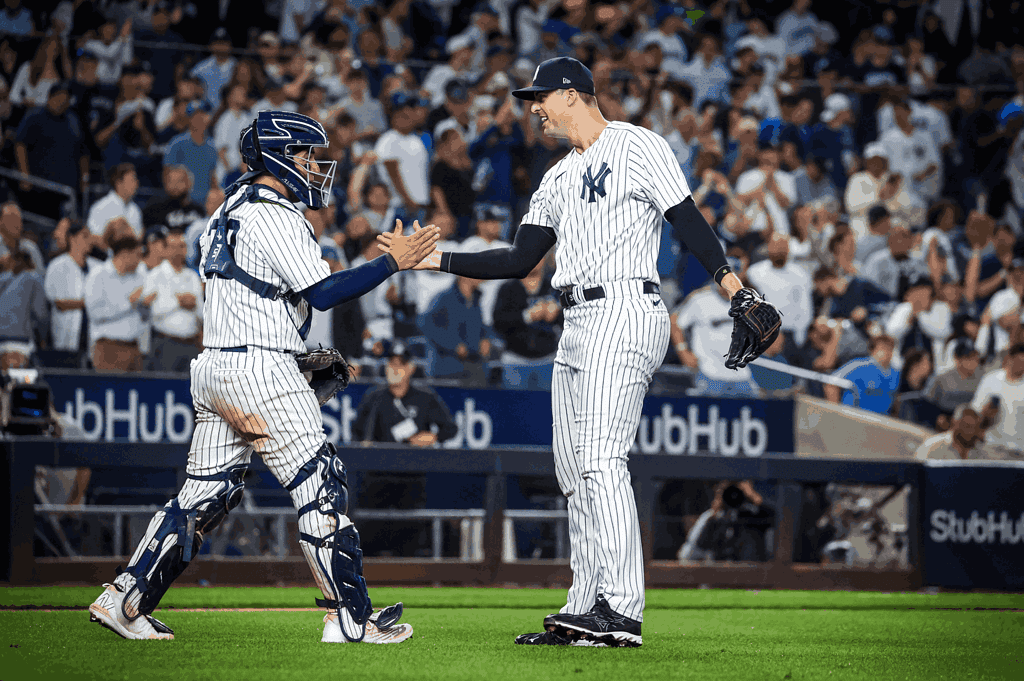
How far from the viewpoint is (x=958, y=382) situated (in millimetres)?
10117

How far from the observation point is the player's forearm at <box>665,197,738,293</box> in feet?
14.5

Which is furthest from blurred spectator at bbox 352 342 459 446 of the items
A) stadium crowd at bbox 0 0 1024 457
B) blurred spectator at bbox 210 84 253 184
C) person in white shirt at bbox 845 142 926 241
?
person in white shirt at bbox 845 142 926 241

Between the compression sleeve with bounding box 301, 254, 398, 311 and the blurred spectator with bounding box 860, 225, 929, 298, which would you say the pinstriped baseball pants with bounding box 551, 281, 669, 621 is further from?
the blurred spectator with bounding box 860, 225, 929, 298

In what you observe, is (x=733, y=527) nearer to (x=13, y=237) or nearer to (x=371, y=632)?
(x=371, y=632)

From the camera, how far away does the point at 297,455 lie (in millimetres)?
4340

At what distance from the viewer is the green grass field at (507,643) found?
12.5 ft

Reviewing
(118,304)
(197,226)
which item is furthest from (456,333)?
(118,304)

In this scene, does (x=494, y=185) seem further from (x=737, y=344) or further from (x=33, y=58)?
(x=737, y=344)

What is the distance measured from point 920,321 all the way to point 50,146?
7.94 meters

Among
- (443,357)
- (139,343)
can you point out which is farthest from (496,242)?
(139,343)

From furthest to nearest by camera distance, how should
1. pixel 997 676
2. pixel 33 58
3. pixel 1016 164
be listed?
1. pixel 1016 164
2. pixel 33 58
3. pixel 997 676

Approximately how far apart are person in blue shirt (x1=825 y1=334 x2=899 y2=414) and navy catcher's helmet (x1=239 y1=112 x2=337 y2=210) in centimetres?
657

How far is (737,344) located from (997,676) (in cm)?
144

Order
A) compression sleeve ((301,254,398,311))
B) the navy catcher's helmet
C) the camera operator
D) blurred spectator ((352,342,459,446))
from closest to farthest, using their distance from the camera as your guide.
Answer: compression sleeve ((301,254,398,311)) < the navy catcher's helmet < the camera operator < blurred spectator ((352,342,459,446))
